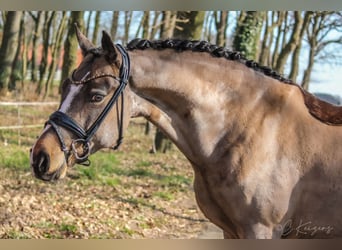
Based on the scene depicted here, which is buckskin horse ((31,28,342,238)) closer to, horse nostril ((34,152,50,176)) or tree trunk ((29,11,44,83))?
horse nostril ((34,152,50,176))

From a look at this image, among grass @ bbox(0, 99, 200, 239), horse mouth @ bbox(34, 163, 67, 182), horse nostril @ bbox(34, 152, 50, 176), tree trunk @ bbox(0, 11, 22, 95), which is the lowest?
grass @ bbox(0, 99, 200, 239)

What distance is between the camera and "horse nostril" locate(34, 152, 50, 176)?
7.59 ft

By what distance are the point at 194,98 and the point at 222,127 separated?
23 cm

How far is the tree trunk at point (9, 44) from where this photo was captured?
313 inches

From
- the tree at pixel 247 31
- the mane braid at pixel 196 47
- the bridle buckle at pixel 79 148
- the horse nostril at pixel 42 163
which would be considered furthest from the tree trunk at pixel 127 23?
the horse nostril at pixel 42 163

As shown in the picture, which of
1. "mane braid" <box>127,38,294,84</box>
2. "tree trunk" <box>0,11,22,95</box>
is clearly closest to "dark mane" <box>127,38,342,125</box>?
"mane braid" <box>127,38,294,84</box>

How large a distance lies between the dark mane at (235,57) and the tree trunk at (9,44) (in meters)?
5.87

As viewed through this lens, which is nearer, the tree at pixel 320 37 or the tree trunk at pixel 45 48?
the tree at pixel 320 37

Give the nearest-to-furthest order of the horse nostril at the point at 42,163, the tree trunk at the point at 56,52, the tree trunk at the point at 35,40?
1. the horse nostril at the point at 42,163
2. the tree trunk at the point at 56,52
3. the tree trunk at the point at 35,40

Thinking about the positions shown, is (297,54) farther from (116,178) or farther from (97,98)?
(97,98)

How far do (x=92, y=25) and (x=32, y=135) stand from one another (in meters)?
2.43

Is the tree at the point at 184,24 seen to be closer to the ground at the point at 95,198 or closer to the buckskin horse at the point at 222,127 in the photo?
the ground at the point at 95,198

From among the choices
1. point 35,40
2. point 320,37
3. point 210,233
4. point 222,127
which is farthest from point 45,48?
point 222,127

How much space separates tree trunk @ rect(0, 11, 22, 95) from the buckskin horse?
5.91m
